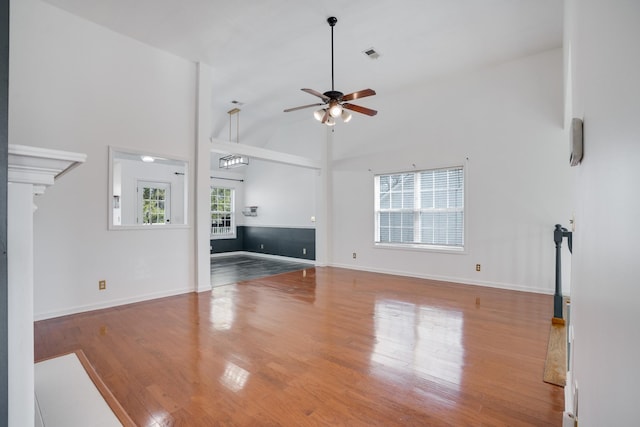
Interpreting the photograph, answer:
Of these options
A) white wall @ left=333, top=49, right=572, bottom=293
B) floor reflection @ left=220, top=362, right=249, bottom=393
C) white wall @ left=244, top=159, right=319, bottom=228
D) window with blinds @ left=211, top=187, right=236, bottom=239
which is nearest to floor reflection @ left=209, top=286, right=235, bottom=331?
floor reflection @ left=220, top=362, right=249, bottom=393

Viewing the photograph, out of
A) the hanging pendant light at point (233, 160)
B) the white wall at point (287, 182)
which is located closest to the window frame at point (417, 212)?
the white wall at point (287, 182)

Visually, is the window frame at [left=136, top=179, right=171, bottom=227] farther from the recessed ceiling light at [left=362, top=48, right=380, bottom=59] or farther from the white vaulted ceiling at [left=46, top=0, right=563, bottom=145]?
the recessed ceiling light at [left=362, top=48, right=380, bottom=59]

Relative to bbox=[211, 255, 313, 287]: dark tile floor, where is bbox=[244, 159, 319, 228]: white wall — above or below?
above

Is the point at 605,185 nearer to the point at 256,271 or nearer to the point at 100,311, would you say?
the point at 100,311

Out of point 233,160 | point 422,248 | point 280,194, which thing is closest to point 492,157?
point 422,248

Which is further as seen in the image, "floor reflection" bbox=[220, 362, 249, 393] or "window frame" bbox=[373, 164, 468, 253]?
"window frame" bbox=[373, 164, 468, 253]

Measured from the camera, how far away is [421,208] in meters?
5.83

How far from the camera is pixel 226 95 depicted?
6.08 metres

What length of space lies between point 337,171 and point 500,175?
3.21 m

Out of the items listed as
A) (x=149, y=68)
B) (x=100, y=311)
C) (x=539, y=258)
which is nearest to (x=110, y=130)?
(x=149, y=68)

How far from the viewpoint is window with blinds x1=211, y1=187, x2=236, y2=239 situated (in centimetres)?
916

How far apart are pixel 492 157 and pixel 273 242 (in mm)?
5870

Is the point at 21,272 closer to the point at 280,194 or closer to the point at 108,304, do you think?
the point at 108,304

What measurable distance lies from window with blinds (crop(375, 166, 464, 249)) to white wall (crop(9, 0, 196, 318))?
3.75 meters
